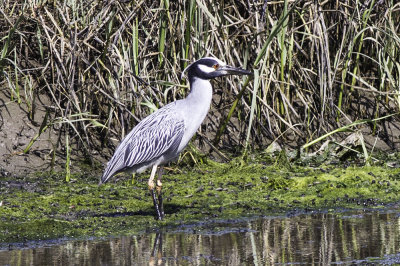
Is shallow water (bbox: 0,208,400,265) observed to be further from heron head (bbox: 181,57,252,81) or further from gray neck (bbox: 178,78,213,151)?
heron head (bbox: 181,57,252,81)

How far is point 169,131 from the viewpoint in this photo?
6.52 meters

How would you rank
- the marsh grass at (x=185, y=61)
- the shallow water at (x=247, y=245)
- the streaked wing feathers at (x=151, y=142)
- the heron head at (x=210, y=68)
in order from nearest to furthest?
the shallow water at (x=247, y=245), the streaked wing feathers at (x=151, y=142), the heron head at (x=210, y=68), the marsh grass at (x=185, y=61)

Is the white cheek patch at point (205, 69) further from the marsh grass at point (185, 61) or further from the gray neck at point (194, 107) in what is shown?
the marsh grass at point (185, 61)

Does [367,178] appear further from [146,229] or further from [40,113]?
[40,113]

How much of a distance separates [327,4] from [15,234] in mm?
4846

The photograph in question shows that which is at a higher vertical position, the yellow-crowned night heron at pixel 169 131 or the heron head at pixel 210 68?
the heron head at pixel 210 68

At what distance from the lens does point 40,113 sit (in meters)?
8.66

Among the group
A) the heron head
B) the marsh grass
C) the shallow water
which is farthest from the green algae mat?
the heron head

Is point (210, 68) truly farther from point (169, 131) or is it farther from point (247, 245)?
point (247, 245)

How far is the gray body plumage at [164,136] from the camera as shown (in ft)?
21.5

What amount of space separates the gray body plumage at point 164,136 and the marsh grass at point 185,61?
1086mm

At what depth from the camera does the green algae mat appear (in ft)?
19.8

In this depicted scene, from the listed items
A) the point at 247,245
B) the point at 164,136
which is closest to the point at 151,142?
the point at 164,136

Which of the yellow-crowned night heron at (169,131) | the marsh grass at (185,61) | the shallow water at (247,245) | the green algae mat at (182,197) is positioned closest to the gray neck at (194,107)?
the yellow-crowned night heron at (169,131)
